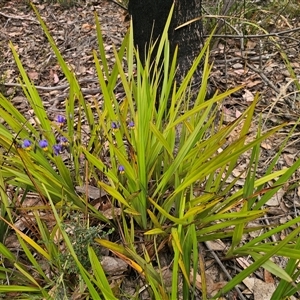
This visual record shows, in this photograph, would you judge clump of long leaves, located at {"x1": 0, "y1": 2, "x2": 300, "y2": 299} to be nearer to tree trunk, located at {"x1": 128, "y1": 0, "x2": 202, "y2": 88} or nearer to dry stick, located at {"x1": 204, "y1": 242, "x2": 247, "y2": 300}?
dry stick, located at {"x1": 204, "y1": 242, "x2": 247, "y2": 300}

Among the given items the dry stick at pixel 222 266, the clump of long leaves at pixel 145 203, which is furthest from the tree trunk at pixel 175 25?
the dry stick at pixel 222 266

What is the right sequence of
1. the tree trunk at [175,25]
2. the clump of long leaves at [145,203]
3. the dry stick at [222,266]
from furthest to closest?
the tree trunk at [175,25], the dry stick at [222,266], the clump of long leaves at [145,203]

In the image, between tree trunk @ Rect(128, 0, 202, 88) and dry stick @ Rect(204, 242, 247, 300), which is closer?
dry stick @ Rect(204, 242, 247, 300)

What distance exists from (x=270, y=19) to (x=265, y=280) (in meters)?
2.06

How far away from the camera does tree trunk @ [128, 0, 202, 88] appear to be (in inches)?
71.3

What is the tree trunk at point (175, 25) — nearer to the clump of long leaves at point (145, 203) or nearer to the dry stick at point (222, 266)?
the clump of long leaves at point (145, 203)

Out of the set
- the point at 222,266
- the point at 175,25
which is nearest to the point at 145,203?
the point at 222,266

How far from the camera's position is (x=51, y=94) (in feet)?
7.87

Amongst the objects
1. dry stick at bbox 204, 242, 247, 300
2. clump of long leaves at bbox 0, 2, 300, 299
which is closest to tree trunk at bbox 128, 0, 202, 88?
clump of long leaves at bbox 0, 2, 300, 299

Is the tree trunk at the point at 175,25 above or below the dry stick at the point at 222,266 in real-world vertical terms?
above

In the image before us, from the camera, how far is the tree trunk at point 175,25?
1812 millimetres

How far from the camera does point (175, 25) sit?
1842 mm

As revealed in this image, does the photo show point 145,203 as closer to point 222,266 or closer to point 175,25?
point 222,266

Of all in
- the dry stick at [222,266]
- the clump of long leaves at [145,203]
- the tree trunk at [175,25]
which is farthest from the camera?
the tree trunk at [175,25]
